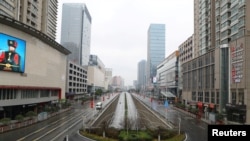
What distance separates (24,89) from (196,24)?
7290 centimetres

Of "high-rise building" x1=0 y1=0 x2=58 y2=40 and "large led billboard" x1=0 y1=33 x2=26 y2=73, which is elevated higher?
"high-rise building" x1=0 y1=0 x2=58 y2=40

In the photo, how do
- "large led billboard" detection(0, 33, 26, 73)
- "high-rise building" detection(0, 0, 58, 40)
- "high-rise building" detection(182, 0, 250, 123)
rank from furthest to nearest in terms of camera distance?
"high-rise building" detection(0, 0, 58, 40), "high-rise building" detection(182, 0, 250, 123), "large led billboard" detection(0, 33, 26, 73)

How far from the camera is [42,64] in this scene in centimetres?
8581

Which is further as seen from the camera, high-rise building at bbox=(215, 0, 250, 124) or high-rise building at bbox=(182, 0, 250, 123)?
high-rise building at bbox=(182, 0, 250, 123)

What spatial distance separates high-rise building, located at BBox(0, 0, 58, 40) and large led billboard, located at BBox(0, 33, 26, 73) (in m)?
13.9

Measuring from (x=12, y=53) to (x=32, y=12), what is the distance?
39725 millimetres

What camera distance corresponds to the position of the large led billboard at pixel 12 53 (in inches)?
2496

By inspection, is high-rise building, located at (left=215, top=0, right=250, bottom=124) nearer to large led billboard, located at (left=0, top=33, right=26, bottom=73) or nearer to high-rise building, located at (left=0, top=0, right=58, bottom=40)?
large led billboard, located at (left=0, top=33, right=26, bottom=73)

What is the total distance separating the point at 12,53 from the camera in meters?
66.9

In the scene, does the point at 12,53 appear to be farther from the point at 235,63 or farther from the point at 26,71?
the point at 235,63

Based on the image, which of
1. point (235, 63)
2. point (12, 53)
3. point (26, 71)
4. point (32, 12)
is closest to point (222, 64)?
point (235, 63)

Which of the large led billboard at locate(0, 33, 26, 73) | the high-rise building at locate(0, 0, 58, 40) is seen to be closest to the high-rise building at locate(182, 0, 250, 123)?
the large led billboard at locate(0, 33, 26, 73)

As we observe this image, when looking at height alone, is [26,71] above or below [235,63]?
below

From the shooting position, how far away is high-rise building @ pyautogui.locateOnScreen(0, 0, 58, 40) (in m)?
83.2
